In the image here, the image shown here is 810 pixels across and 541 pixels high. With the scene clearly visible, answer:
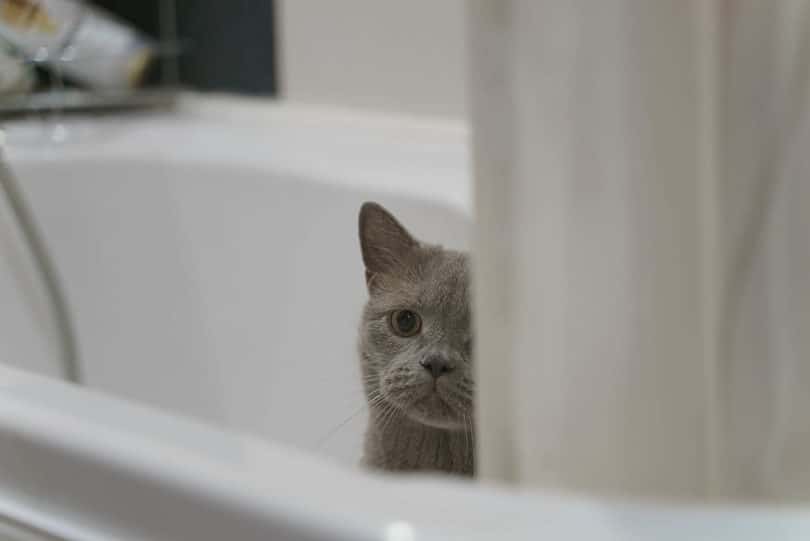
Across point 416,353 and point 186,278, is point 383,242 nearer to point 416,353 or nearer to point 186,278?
point 416,353

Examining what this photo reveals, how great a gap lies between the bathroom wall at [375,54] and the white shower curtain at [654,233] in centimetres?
82

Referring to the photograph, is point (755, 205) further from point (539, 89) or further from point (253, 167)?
point (253, 167)

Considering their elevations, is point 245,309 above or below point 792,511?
below

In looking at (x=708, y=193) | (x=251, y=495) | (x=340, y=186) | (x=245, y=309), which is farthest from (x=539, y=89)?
(x=245, y=309)

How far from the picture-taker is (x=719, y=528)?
0.32m

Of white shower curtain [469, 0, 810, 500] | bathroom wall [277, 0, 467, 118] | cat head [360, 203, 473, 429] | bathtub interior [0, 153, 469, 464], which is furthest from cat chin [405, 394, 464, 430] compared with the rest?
bathroom wall [277, 0, 467, 118]

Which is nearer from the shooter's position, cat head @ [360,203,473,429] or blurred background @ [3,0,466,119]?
cat head @ [360,203,473,429]

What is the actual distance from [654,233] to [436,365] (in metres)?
0.21

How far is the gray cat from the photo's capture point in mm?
544

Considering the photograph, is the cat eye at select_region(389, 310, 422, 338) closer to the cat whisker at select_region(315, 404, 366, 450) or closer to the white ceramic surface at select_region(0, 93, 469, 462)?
the cat whisker at select_region(315, 404, 366, 450)

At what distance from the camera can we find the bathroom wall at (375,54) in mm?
1206

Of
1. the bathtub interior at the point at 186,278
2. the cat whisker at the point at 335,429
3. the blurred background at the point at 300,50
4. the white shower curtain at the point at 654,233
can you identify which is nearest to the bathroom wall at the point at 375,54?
the blurred background at the point at 300,50

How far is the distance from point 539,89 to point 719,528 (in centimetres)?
15

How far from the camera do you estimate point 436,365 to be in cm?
55
